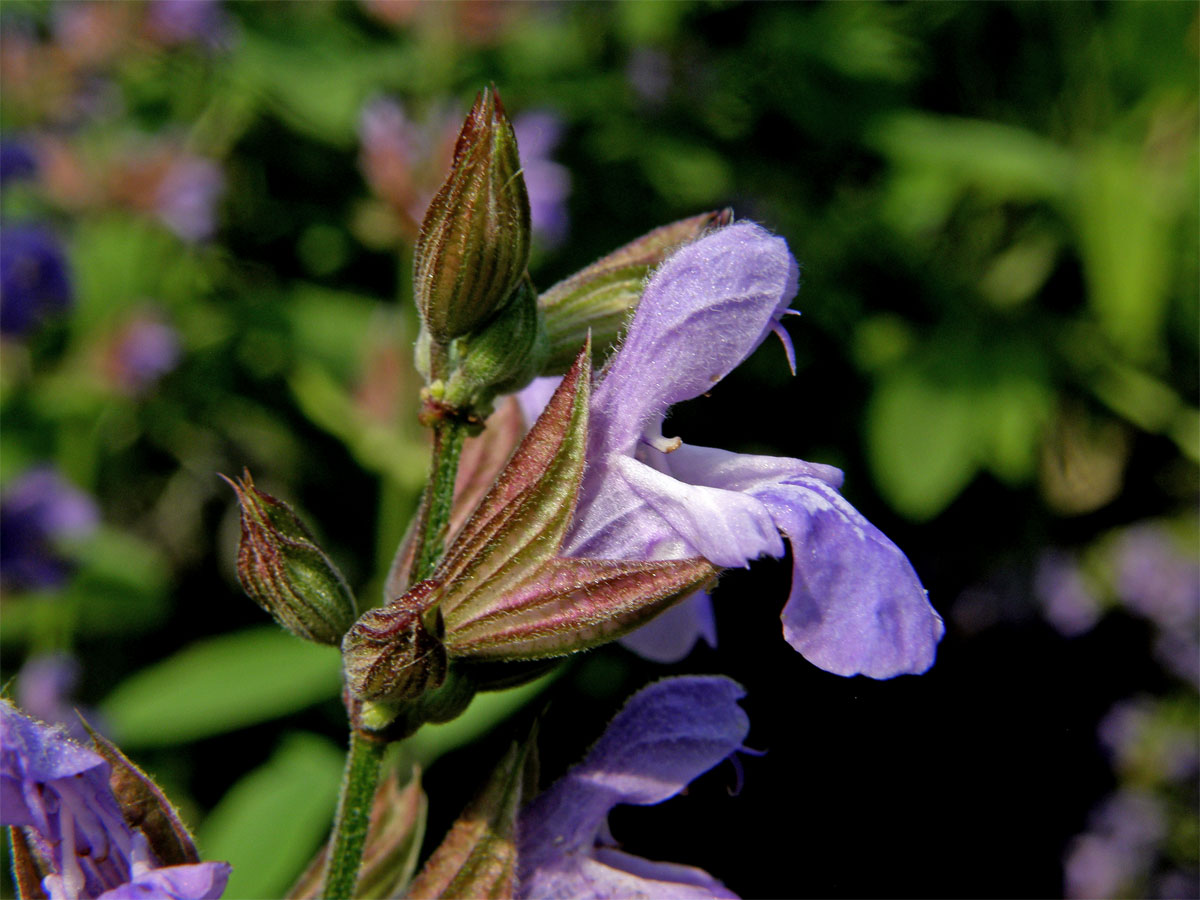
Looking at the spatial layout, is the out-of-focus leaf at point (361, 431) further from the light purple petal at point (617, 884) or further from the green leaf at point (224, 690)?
the light purple petal at point (617, 884)

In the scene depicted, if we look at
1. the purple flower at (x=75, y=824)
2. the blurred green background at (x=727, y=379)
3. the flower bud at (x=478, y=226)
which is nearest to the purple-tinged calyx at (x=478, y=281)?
the flower bud at (x=478, y=226)

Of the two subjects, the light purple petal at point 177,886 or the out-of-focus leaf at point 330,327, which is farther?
the out-of-focus leaf at point 330,327

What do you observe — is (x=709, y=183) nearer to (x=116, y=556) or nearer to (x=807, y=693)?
(x=116, y=556)

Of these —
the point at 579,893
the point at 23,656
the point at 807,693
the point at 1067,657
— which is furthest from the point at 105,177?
the point at 1067,657

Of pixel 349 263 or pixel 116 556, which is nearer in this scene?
pixel 116 556

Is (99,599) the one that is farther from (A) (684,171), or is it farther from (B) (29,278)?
(A) (684,171)

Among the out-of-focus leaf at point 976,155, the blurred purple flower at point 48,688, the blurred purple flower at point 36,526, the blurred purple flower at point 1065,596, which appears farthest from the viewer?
the blurred purple flower at point 1065,596

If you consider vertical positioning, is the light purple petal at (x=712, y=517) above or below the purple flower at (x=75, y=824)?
above
